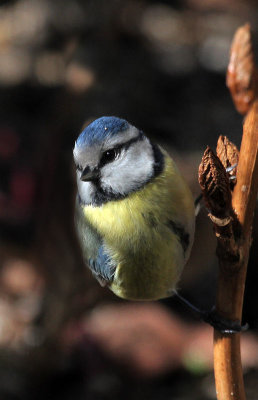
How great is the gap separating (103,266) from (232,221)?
0.39 m

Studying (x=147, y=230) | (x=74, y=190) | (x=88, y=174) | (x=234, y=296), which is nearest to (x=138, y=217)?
(x=147, y=230)

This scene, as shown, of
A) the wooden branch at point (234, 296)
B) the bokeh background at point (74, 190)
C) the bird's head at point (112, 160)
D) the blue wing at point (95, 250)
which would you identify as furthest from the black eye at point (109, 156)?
the bokeh background at point (74, 190)

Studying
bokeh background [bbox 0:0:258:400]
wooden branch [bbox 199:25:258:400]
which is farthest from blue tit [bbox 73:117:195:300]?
bokeh background [bbox 0:0:258:400]

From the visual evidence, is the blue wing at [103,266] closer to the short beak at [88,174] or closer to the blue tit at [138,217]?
the blue tit at [138,217]

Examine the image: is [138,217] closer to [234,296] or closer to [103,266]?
[103,266]

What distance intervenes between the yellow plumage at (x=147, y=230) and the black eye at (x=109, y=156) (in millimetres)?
84

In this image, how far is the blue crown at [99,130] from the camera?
799mm

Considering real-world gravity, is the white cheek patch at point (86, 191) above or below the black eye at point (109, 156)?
below

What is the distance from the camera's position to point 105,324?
234 cm

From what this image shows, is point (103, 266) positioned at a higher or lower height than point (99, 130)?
lower

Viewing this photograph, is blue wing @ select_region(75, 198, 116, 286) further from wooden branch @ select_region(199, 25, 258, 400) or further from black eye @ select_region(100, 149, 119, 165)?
wooden branch @ select_region(199, 25, 258, 400)

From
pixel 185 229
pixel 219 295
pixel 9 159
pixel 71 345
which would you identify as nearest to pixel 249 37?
pixel 219 295

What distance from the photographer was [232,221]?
628 mm

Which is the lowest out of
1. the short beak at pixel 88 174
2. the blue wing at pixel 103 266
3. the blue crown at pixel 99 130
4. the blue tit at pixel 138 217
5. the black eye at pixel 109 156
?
the blue wing at pixel 103 266
